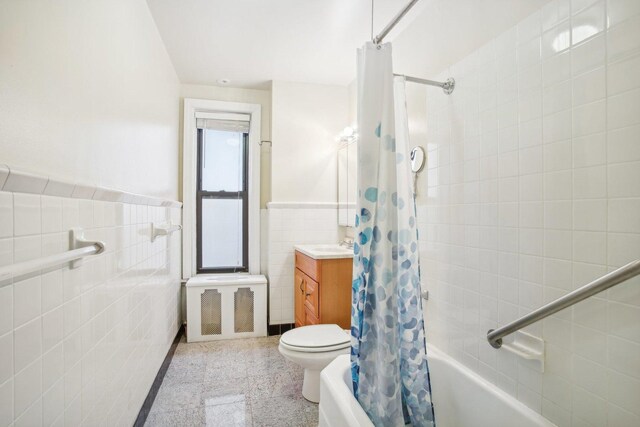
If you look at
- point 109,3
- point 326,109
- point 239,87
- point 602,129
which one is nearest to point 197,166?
point 239,87

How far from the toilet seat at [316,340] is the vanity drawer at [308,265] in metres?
0.41

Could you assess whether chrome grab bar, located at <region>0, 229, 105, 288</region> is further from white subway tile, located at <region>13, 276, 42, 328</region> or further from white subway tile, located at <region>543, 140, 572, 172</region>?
white subway tile, located at <region>543, 140, 572, 172</region>

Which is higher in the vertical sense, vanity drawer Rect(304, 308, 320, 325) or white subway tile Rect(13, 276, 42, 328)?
white subway tile Rect(13, 276, 42, 328)

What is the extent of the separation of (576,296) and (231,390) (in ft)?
6.45

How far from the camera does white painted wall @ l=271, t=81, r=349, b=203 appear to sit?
305cm

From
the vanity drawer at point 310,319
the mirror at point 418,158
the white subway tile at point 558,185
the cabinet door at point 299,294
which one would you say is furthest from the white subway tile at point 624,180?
the cabinet door at point 299,294

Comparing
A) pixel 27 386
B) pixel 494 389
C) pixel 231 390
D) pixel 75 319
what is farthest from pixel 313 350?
pixel 27 386

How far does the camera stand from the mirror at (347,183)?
2781 mm

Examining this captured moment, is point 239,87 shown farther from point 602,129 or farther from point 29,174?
point 602,129

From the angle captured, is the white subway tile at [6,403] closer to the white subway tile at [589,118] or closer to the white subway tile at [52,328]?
the white subway tile at [52,328]

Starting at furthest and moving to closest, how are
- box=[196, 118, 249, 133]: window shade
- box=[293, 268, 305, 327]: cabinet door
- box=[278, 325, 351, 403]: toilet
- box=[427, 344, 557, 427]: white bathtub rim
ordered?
box=[196, 118, 249, 133]: window shade < box=[293, 268, 305, 327]: cabinet door < box=[278, 325, 351, 403]: toilet < box=[427, 344, 557, 427]: white bathtub rim

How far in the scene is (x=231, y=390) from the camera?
205 centimetres

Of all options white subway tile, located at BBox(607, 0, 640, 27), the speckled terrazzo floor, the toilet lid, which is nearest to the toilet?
the toilet lid

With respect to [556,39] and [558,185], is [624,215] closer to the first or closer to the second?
[558,185]
